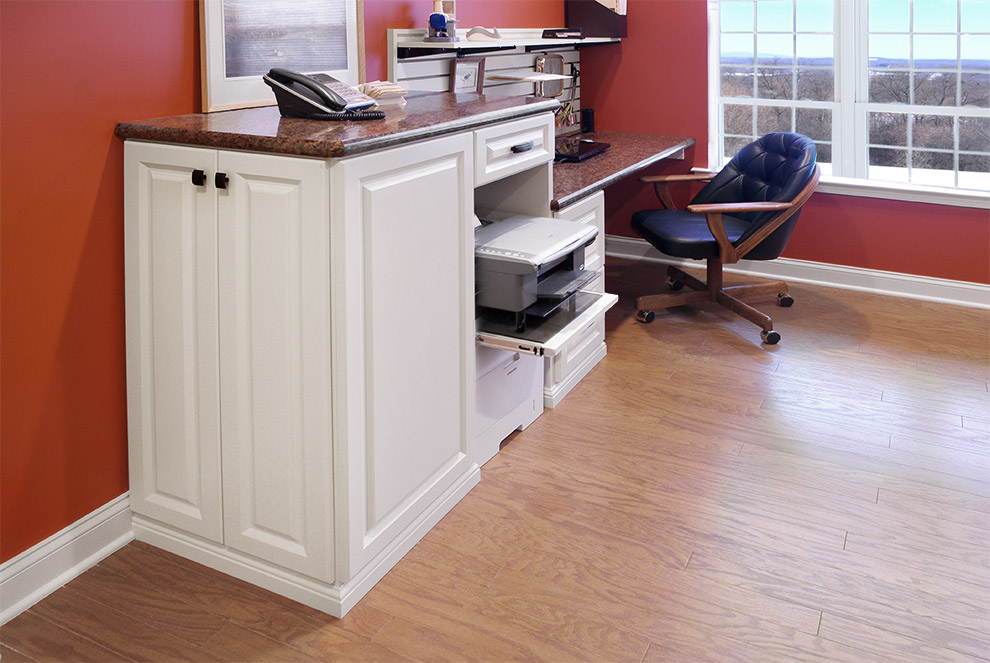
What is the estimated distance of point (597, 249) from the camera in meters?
3.52

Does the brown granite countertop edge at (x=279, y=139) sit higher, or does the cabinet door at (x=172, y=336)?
the brown granite countertop edge at (x=279, y=139)

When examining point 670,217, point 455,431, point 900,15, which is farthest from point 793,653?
point 900,15

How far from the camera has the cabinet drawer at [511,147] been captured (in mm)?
2479

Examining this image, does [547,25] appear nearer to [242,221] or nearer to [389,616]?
[242,221]

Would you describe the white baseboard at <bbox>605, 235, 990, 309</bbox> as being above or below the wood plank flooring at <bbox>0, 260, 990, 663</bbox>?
above

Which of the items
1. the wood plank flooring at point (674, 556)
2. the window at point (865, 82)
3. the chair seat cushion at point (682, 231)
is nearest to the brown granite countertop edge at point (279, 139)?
the wood plank flooring at point (674, 556)

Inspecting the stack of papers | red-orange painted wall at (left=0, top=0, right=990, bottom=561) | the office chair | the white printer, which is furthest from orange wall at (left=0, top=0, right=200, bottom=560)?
the office chair

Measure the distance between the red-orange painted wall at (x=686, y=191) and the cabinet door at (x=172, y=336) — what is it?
3434mm

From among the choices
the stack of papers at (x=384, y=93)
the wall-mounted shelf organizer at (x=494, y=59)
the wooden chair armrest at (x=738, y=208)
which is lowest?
the wooden chair armrest at (x=738, y=208)

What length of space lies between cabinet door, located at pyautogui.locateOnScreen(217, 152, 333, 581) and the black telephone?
335mm

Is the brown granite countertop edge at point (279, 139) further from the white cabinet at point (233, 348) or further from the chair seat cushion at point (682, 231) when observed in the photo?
the chair seat cushion at point (682, 231)

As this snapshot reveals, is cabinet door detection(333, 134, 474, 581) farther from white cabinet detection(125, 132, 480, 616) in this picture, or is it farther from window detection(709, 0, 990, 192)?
window detection(709, 0, 990, 192)

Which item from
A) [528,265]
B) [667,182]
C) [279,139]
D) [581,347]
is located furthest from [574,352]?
[279,139]

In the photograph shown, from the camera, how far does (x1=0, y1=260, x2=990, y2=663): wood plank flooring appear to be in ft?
6.51
